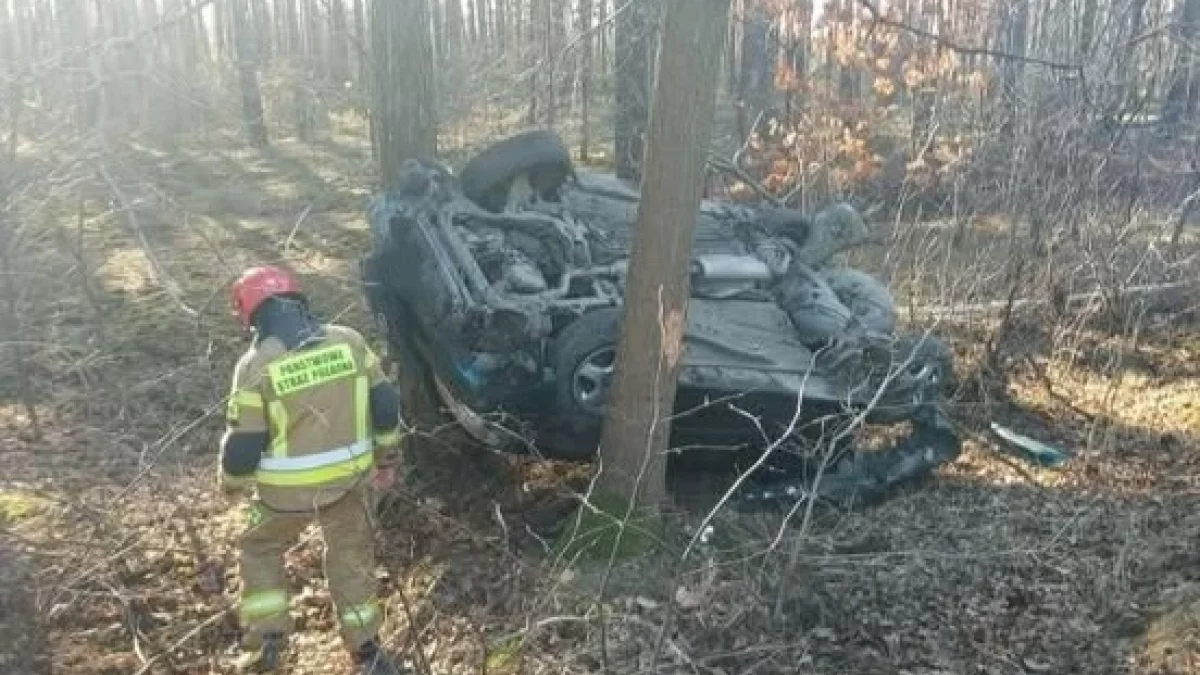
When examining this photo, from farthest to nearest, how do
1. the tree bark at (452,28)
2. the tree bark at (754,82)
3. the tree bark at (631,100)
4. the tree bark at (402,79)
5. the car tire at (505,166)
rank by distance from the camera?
the tree bark at (452,28)
the tree bark at (754,82)
the tree bark at (631,100)
the car tire at (505,166)
the tree bark at (402,79)

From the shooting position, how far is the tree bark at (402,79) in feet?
19.2

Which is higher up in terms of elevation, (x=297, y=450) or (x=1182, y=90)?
(x=1182, y=90)

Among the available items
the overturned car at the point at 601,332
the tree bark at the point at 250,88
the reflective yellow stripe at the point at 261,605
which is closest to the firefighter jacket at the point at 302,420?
the reflective yellow stripe at the point at 261,605

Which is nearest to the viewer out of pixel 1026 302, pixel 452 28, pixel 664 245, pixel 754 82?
pixel 664 245

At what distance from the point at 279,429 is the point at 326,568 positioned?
2.11 ft

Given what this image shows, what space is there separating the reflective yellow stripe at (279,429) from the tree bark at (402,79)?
2150 mm

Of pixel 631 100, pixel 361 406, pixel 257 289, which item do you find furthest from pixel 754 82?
pixel 257 289

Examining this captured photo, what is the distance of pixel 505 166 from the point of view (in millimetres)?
6656

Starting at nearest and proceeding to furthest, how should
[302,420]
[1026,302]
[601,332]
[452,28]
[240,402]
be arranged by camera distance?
1. [240,402]
2. [302,420]
3. [601,332]
4. [1026,302]
5. [452,28]

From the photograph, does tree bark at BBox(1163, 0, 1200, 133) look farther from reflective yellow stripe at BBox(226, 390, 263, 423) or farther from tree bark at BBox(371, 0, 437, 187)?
reflective yellow stripe at BBox(226, 390, 263, 423)

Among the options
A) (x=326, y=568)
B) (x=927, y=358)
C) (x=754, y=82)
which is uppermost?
(x=754, y=82)

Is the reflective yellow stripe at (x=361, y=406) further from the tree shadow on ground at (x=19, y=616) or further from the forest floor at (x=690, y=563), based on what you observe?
the tree shadow on ground at (x=19, y=616)

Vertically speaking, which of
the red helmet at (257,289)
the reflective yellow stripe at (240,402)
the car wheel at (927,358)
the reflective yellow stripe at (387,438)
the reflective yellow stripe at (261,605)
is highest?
the red helmet at (257,289)

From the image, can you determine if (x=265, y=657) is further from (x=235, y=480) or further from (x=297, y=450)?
(x=297, y=450)
